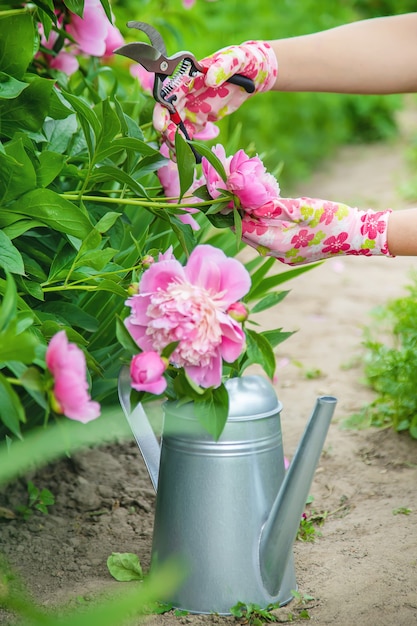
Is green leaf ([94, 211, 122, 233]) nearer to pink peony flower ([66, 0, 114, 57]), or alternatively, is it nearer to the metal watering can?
the metal watering can

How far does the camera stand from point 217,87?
135 centimetres

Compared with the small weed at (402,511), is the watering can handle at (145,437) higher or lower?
higher

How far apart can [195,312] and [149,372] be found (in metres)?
0.08

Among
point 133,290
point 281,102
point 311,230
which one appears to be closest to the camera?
point 133,290

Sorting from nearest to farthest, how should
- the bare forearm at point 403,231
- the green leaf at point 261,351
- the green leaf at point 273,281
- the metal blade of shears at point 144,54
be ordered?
the green leaf at point 261,351, the metal blade of shears at point 144,54, the bare forearm at point 403,231, the green leaf at point 273,281

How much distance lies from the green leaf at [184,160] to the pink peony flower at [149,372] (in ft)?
0.87

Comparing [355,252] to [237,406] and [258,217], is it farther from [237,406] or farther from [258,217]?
[237,406]

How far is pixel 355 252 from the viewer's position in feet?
4.15

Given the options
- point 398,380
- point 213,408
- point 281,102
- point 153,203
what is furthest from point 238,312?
point 281,102

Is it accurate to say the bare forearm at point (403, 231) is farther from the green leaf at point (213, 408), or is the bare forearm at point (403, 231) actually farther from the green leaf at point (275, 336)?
the green leaf at point (213, 408)

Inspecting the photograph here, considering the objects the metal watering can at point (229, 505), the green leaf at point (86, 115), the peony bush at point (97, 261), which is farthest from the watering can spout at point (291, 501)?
the green leaf at point (86, 115)

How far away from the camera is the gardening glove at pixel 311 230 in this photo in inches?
45.4

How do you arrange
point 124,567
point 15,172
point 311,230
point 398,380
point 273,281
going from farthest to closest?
point 398,380 < point 273,281 < point 124,567 < point 311,230 < point 15,172

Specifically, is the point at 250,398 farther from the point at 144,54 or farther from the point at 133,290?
the point at 144,54
